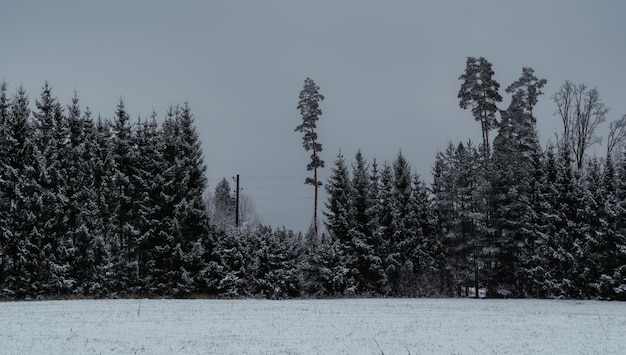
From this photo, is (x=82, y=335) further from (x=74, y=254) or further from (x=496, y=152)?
(x=496, y=152)

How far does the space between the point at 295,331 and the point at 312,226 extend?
1276 inches

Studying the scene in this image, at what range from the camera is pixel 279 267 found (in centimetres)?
4353

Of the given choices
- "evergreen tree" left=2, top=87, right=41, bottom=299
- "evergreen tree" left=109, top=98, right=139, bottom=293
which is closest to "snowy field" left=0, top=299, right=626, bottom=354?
"evergreen tree" left=2, top=87, right=41, bottom=299

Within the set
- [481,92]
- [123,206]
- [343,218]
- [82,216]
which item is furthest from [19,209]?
[481,92]

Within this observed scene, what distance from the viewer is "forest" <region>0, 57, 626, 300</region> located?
3726cm

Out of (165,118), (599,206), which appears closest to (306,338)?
(165,118)

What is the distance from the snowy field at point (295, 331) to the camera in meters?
15.5

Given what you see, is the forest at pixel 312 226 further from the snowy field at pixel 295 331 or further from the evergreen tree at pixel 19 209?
the snowy field at pixel 295 331

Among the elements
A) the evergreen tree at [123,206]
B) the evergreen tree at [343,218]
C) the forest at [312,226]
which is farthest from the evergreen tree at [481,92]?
the evergreen tree at [123,206]

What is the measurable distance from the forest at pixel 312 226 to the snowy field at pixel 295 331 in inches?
444

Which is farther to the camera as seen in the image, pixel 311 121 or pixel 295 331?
pixel 311 121

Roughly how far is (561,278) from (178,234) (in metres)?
28.9

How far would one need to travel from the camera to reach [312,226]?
51.2 m

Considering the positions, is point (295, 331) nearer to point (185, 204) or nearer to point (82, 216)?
point (185, 204)
